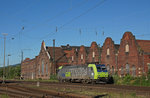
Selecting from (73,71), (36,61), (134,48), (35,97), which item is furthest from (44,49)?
(35,97)

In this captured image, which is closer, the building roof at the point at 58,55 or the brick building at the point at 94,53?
the brick building at the point at 94,53

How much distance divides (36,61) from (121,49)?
141 ft

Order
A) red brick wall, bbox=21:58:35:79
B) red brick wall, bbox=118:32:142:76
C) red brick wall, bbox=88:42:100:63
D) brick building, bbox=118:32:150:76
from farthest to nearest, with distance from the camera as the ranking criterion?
red brick wall, bbox=21:58:35:79 → red brick wall, bbox=88:42:100:63 → red brick wall, bbox=118:32:142:76 → brick building, bbox=118:32:150:76

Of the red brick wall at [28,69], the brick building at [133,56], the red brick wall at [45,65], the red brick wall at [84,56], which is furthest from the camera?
the red brick wall at [28,69]

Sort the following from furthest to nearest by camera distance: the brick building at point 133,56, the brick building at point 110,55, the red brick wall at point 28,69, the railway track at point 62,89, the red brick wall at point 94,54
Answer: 1. the red brick wall at point 28,69
2. the red brick wall at point 94,54
3. the brick building at point 110,55
4. the brick building at point 133,56
5. the railway track at point 62,89

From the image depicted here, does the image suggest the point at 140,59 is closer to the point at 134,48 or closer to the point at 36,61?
the point at 134,48

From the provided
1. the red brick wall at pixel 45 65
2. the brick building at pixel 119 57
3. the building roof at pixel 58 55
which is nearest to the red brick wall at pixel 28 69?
the red brick wall at pixel 45 65

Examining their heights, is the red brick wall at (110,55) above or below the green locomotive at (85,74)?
above

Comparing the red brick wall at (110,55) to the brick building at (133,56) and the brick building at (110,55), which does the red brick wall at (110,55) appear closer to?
the brick building at (110,55)

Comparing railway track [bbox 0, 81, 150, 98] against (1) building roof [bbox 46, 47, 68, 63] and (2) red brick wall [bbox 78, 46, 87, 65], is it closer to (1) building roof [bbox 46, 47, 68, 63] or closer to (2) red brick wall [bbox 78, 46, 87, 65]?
(2) red brick wall [bbox 78, 46, 87, 65]

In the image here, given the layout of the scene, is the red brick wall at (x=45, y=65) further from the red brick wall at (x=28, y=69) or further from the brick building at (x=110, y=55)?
the brick building at (x=110, y=55)

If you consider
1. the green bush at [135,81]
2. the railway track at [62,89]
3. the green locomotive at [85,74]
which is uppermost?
the green locomotive at [85,74]

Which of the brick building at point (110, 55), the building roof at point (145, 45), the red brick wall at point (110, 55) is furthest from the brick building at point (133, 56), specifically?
the red brick wall at point (110, 55)

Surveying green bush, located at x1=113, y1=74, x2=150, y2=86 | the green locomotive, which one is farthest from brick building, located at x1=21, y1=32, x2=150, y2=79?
green bush, located at x1=113, y1=74, x2=150, y2=86
